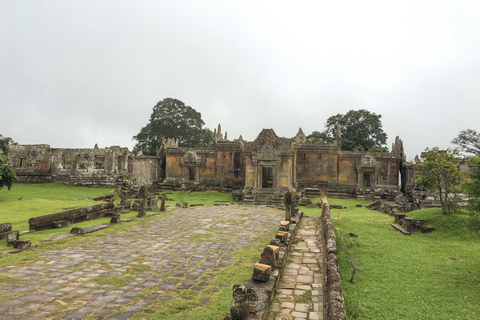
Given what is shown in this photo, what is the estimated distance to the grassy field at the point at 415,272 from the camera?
6082 mm

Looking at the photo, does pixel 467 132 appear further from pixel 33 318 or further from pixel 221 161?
pixel 33 318

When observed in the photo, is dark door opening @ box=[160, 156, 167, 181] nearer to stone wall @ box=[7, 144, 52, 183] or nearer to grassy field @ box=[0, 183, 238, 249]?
grassy field @ box=[0, 183, 238, 249]

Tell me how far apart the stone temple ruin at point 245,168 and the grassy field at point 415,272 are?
11856 mm

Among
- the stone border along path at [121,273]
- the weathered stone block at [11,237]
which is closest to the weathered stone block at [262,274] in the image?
the stone border along path at [121,273]

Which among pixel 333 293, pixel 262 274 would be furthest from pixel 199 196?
pixel 333 293

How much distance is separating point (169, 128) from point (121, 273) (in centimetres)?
4223

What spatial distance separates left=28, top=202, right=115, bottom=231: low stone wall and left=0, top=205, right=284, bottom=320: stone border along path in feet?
7.86

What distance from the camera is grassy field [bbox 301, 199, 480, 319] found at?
6.08m

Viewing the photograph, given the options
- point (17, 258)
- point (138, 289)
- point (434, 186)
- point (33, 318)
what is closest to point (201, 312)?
point (138, 289)

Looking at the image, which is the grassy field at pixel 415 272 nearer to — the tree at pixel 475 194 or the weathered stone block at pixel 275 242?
the tree at pixel 475 194

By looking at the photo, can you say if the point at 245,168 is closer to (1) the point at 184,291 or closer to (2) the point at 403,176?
(2) the point at 403,176

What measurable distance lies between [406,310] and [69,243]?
9351 mm

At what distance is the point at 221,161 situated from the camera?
3139cm

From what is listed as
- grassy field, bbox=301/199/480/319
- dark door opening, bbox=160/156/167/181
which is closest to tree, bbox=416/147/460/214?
grassy field, bbox=301/199/480/319
